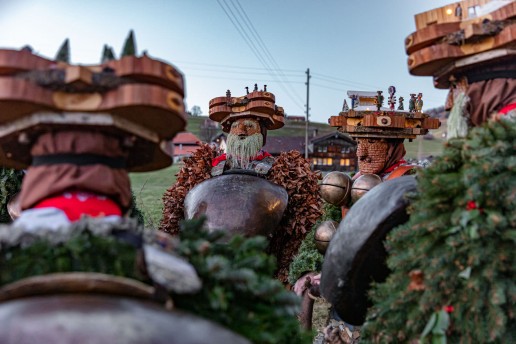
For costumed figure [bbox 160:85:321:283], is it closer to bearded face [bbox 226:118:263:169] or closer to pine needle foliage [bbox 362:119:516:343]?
bearded face [bbox 226:118:263:169]

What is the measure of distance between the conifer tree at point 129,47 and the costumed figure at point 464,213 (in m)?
1.17

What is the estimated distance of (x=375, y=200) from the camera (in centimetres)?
201

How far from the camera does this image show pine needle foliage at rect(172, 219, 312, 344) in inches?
54.4

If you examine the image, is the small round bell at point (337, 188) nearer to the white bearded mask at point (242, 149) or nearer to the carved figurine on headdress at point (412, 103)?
the white bearded mask at point (242, 149)

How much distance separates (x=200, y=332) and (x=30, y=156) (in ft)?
3.45

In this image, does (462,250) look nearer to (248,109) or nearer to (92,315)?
(92,315)

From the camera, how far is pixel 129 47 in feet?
5.19

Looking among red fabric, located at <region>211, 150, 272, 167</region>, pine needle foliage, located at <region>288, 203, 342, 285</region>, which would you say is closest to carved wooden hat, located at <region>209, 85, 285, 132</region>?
red fabric, located at <region>211, 150, 272, 167</region>

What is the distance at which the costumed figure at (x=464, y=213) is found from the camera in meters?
1.57

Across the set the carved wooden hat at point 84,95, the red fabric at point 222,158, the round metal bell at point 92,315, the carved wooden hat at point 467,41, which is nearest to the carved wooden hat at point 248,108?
the red fabric at point 222,158

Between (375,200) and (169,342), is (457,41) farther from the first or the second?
(169,342)

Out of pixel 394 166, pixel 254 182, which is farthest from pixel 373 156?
pixel 254 182

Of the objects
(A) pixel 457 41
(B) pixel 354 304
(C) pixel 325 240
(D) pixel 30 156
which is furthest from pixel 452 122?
(C) pixel 325 240

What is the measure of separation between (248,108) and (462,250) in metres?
2.92
